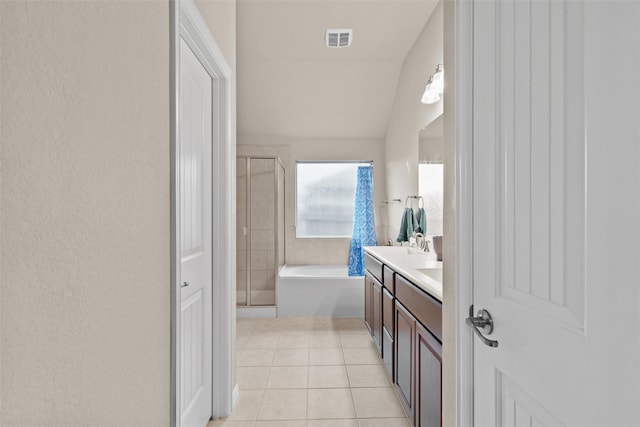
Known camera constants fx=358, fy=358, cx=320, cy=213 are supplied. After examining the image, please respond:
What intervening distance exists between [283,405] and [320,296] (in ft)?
6.00

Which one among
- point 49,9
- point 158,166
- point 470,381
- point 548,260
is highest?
point 49,9

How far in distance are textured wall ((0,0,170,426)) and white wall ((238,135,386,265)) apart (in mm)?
3592

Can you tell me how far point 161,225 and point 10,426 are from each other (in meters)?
0.64

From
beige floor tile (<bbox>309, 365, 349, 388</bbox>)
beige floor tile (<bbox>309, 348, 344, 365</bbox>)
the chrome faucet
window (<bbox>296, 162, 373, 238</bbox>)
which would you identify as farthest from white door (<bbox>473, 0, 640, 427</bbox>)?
window (<bbox>296, 162, 373, 238</bbox>)

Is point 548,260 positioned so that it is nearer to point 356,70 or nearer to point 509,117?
point 509,117

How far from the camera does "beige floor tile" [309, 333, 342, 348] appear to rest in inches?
123

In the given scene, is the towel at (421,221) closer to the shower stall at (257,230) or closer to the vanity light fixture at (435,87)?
the vanity light fixture at (435,87)

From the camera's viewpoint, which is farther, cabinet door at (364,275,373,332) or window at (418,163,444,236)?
cabinet door at (364,275,373,332)

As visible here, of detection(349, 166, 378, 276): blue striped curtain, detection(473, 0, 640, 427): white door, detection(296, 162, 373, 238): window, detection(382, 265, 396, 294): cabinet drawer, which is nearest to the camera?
detection(473, 0, 640, 427): white door

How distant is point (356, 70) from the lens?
3941 millimetres

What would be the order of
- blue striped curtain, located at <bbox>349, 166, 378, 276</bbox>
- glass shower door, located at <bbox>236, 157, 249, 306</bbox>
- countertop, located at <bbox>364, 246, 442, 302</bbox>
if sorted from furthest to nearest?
blue striped curtain, located at <bbox>349, 166, 378, 276</bbox> → glass shower door, located at <bbox>236, 157, 249, 306</bbox> → countertop, located at <bbox>364, 246, 442, 302</bbox>

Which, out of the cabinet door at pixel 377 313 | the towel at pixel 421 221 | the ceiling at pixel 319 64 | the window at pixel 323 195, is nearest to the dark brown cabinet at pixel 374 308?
the cabinet door at pixel 377 313

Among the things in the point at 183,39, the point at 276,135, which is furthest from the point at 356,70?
the point at 183,39

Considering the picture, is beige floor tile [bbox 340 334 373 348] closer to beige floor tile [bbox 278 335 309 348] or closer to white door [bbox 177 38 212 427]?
beige floor tile [bbox 278 335 309 348]
